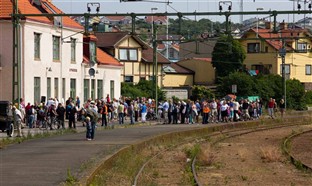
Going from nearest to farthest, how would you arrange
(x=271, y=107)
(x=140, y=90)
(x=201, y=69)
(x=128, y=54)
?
(x=271, y=107), (x=140, y=90), (x=128, y=54), (x=201, y=69)

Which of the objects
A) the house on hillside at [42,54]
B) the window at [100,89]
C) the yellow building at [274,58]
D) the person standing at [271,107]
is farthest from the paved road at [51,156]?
the yellow building at [274,58]

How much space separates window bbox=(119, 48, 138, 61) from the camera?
9256cm

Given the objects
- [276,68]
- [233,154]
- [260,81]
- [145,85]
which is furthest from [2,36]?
[276,68]

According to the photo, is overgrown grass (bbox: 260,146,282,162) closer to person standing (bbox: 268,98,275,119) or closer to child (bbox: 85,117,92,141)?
child (bbox: 85,117,92,141)

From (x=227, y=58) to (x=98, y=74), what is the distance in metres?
37.3

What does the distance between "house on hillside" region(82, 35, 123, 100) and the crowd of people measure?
4581mm

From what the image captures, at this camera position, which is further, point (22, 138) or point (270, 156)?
point (22, 138)

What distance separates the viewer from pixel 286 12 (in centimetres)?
3981

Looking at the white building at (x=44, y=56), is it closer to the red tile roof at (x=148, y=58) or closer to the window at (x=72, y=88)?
the window at (x=72, y=88)

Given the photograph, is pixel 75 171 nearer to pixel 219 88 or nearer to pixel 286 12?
pixel 286 12

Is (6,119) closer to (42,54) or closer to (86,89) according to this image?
(42,54)

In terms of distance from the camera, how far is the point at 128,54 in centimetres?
9312

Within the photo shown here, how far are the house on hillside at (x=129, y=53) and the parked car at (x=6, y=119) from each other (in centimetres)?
5075

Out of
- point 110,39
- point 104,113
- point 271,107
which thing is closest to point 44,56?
point 104,113
